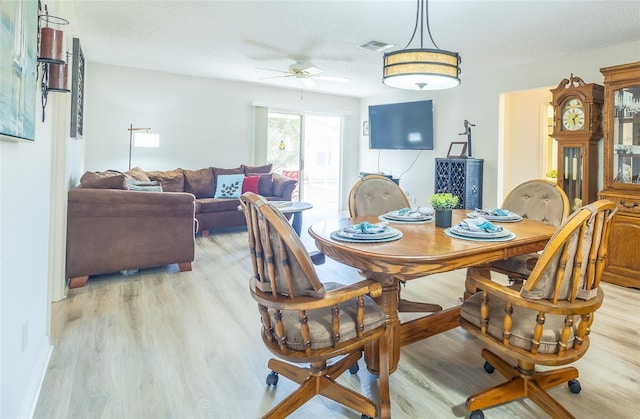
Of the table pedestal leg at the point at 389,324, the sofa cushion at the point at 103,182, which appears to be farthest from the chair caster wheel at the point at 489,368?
the sofa cushion at the point at 103,182

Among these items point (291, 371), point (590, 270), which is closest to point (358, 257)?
point (291, 371)

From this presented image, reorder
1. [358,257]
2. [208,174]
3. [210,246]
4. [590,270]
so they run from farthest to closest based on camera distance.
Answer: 1. [208,174]
2. [210,246]
3. [358,257]
4. [590,270]

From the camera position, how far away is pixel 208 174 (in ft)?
19.3

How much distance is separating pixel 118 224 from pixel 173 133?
3.10 metres

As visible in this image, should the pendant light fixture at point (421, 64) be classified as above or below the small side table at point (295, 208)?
above

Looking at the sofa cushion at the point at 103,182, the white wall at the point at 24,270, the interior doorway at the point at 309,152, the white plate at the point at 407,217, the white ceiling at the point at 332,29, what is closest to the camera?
the white wall at the point at 24,270

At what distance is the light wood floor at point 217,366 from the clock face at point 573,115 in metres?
1.79

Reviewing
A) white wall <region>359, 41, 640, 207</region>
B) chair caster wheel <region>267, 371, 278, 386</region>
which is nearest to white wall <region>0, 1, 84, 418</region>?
chair caster wheel <region>267, 371, 278, 386</region>

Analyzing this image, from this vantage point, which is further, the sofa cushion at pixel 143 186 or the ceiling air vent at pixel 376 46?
the ceiling air vent at pixel 376 46

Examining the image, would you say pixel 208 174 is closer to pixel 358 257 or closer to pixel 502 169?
pixel 502 169

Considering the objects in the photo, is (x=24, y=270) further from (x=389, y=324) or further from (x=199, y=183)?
(x=199, y=183)

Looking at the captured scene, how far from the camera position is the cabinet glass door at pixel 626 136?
3406mm

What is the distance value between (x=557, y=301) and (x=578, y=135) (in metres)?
3.27

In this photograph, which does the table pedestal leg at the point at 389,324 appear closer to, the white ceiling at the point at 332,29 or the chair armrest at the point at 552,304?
the chair armrest at the point at 552,304
